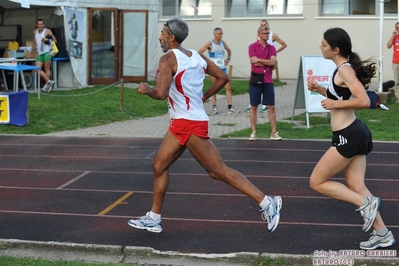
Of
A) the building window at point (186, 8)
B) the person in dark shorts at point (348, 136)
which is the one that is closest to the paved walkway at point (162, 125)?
the person in dark shorts at point (348, 136)

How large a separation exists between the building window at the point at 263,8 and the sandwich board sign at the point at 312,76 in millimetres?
12278

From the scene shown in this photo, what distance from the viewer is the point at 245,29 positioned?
27125mm

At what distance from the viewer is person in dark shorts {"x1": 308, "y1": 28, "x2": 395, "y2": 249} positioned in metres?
5.95

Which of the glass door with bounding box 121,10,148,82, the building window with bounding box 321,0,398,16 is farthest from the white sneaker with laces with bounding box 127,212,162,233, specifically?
the building window with bounding box 321,0,398,16

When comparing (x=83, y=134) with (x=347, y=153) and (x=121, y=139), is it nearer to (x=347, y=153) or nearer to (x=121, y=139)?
(x=121, y=139)

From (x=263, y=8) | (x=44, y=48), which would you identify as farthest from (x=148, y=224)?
(x=263, y=8)

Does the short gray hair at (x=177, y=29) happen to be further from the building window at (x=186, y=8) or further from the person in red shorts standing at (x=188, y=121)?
the building window at (x=186, y=8)

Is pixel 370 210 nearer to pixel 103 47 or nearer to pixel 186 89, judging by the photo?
pixel 186 89

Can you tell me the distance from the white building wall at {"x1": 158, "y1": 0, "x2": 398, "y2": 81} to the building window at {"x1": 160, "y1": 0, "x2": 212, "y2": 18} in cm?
39

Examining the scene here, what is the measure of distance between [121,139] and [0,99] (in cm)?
267

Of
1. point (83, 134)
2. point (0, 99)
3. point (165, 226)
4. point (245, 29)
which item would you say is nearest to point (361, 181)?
point (165, 226)

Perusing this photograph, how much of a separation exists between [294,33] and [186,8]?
15.2 ft

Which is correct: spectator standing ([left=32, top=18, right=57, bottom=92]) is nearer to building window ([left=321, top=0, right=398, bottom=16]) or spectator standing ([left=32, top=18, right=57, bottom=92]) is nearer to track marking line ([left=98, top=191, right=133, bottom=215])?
building window ([left=321, top=0, right=398, bottom=16])

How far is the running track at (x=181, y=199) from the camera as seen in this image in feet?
21.7
